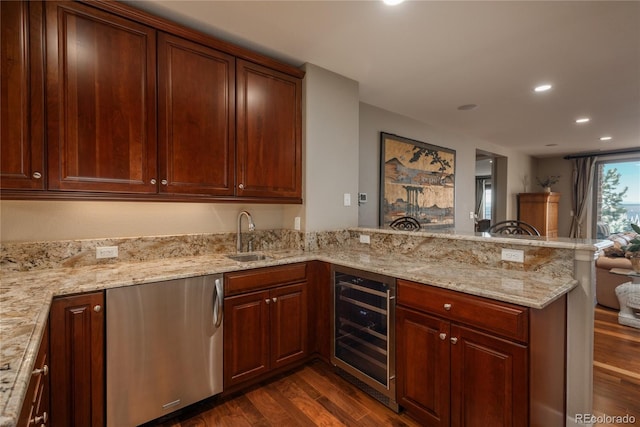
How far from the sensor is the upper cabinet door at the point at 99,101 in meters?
1.66

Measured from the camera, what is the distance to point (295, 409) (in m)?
1.95

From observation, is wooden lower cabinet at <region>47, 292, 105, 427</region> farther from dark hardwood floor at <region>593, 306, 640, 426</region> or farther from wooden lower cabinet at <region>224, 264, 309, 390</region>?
dark hardwood floor at <region>593, 306, 640, 426</region>

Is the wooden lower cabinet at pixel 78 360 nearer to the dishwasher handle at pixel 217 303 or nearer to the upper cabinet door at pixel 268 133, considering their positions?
the dishwasher handle at pixel 217 303

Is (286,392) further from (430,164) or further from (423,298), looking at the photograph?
(430,164)

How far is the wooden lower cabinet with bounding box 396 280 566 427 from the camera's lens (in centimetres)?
139

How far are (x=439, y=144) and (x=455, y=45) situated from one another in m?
2.52

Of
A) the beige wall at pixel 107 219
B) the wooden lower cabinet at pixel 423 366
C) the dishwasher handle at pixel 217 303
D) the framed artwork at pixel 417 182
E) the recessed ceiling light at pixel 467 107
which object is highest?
the recessed ceiling light at pixel 467 107

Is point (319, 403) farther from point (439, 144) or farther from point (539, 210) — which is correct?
point (539, 210)

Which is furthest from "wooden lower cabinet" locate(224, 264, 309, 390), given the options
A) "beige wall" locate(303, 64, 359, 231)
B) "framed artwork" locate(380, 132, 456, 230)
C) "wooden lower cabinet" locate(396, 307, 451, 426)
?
"framed artwork" locate(380, 132, 456, 230)

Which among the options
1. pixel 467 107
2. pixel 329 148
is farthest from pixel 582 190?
pixel 329 148

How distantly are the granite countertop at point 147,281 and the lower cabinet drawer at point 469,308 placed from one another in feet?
0.12

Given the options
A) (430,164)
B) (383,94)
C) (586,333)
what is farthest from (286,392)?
(430,164)

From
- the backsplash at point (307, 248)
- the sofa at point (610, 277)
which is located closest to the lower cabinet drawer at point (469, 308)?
the backsplash at point (307, 248)

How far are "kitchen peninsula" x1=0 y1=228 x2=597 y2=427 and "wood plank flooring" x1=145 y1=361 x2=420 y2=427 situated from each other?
2.29ft
